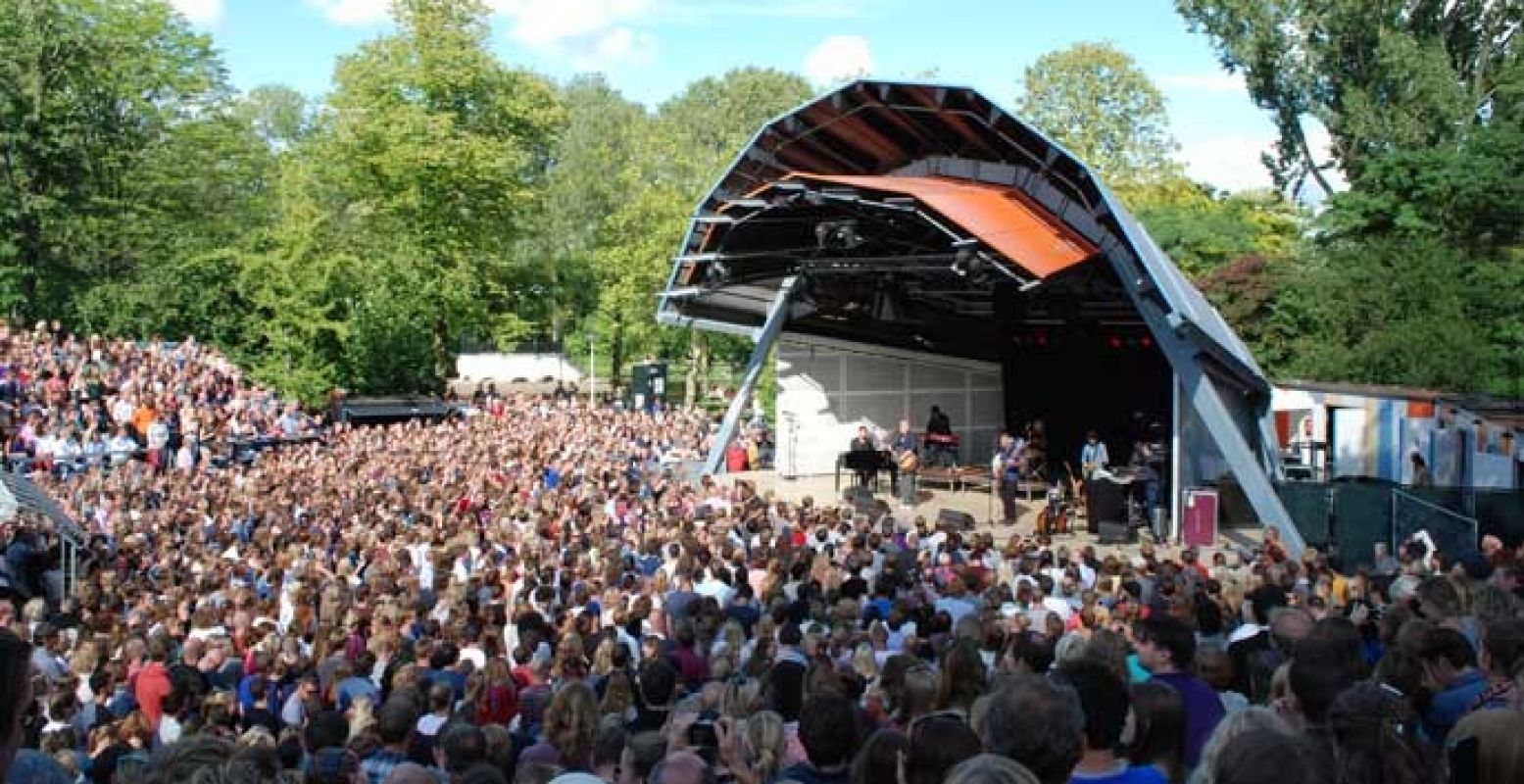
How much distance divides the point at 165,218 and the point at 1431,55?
34.4 m

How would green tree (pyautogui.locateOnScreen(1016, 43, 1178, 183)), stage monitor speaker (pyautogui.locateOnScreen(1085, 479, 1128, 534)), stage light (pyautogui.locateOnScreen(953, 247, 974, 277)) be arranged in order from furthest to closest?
green tree (pyautogui.locateOnScreen(1016, 43, 1178, 183)) → stage monitor speaker (pyautogui.locateOnScreen(1085, 479, 1128, 534)) → stage light (pyautogui.locateOnScreen(953, 247, 974, 277))

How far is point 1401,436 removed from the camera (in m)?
21.0

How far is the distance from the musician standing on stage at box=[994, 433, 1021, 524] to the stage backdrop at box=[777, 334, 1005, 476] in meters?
5.47

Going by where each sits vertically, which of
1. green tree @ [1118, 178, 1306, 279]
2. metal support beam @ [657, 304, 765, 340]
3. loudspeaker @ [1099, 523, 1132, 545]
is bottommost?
loudspeaker @ [1099, 523, 1132, 545]

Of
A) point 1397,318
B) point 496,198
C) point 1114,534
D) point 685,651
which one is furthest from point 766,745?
point 496,198

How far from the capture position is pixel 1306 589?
9.42 meters

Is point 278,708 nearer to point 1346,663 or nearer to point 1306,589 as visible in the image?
point 1346,663

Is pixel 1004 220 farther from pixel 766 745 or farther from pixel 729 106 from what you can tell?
pixel 729 106

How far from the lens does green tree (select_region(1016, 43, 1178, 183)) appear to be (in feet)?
159

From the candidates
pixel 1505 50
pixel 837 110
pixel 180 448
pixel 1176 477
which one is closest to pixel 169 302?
pixel 180 448

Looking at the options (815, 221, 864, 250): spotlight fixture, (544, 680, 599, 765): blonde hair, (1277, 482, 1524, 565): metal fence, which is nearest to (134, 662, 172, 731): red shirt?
(544, 680, 599, 765): blonde hair

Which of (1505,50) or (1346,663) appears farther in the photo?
(1505,50)

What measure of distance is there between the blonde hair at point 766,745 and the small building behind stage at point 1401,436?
16.8 m

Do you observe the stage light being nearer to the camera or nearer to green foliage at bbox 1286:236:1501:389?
the camera
